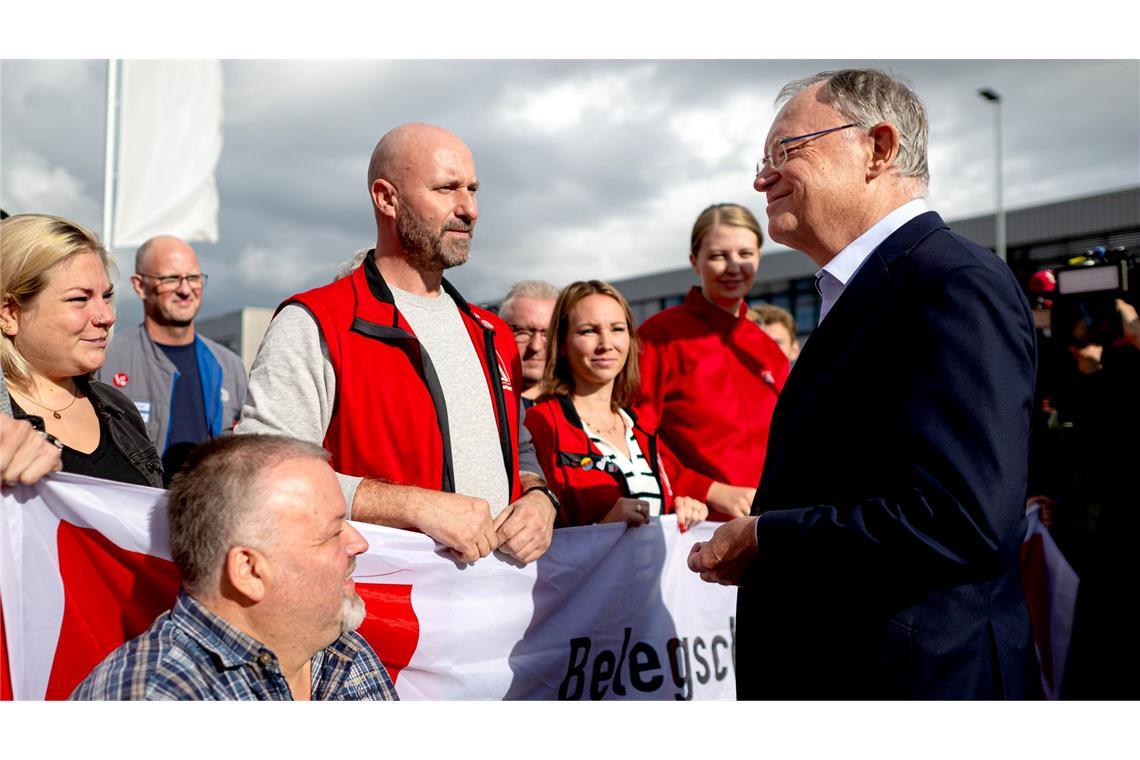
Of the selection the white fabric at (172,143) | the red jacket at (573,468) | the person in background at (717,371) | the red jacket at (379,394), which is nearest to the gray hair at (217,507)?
the red jacket at (379,394)

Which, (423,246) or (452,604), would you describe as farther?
(423,246)

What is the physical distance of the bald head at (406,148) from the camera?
3.14 metres

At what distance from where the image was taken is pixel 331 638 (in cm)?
216

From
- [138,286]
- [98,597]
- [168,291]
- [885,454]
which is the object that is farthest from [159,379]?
[885,454]

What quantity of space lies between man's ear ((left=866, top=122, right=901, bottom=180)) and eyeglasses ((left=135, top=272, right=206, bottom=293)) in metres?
4.49

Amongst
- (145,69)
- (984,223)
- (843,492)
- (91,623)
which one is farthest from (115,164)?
(984,223)

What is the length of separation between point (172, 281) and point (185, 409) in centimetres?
87

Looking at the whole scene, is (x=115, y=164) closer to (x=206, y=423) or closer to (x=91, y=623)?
(x=206, y=423)

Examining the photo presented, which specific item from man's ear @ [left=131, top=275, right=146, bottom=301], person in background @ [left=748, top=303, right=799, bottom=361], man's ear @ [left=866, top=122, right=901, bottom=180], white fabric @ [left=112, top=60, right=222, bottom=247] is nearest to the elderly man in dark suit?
man's ear @ [left=866, top=122, right=901, bottom=180]

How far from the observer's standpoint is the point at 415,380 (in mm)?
2922

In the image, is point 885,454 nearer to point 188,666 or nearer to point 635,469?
point 188,666

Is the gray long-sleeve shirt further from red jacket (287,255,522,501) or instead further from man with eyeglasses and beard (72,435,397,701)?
man with eyeglasses and beard (72,435,397,701)

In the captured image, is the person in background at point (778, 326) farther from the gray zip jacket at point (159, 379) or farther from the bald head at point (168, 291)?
the bald head at point (168, 291)

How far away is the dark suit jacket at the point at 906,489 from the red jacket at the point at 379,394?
3.94ft
